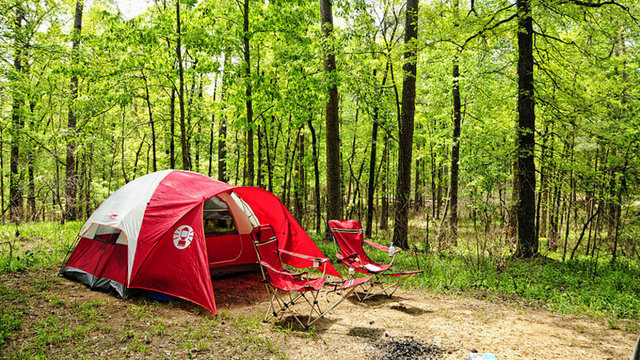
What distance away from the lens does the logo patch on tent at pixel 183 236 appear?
4.84 metres

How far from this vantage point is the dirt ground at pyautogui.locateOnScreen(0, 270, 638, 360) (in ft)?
11.1

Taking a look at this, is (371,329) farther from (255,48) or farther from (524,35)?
(255,48)

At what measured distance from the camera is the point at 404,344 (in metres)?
3.61

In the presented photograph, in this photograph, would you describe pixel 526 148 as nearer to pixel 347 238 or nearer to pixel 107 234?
pixel 347 238

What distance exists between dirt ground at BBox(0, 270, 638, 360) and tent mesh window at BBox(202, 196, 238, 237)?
151cm

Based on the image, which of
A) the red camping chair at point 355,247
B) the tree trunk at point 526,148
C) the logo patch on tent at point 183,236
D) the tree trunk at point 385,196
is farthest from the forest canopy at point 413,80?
the tree trunk at point 385,196

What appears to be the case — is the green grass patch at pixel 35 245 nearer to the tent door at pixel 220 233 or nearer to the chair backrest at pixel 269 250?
the tent door at pixel 220 233

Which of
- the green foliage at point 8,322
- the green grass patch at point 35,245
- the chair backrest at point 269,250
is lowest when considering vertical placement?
the green foliage at point 8,322

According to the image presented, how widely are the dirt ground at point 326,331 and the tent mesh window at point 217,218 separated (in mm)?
1508

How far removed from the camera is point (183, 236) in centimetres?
489

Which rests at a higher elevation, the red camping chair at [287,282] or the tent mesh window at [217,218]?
the tent mesh window at [217,218]

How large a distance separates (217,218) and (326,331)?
10.4ft

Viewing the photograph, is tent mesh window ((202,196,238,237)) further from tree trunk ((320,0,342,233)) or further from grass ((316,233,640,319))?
grass ((316,233,640,319))

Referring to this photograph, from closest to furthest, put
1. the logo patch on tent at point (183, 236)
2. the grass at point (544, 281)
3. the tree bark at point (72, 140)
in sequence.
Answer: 1. the grass at point (544, 281)
2. the logo patch on tent at point (183, 236)
3. the tree bark at point (72, 140)
